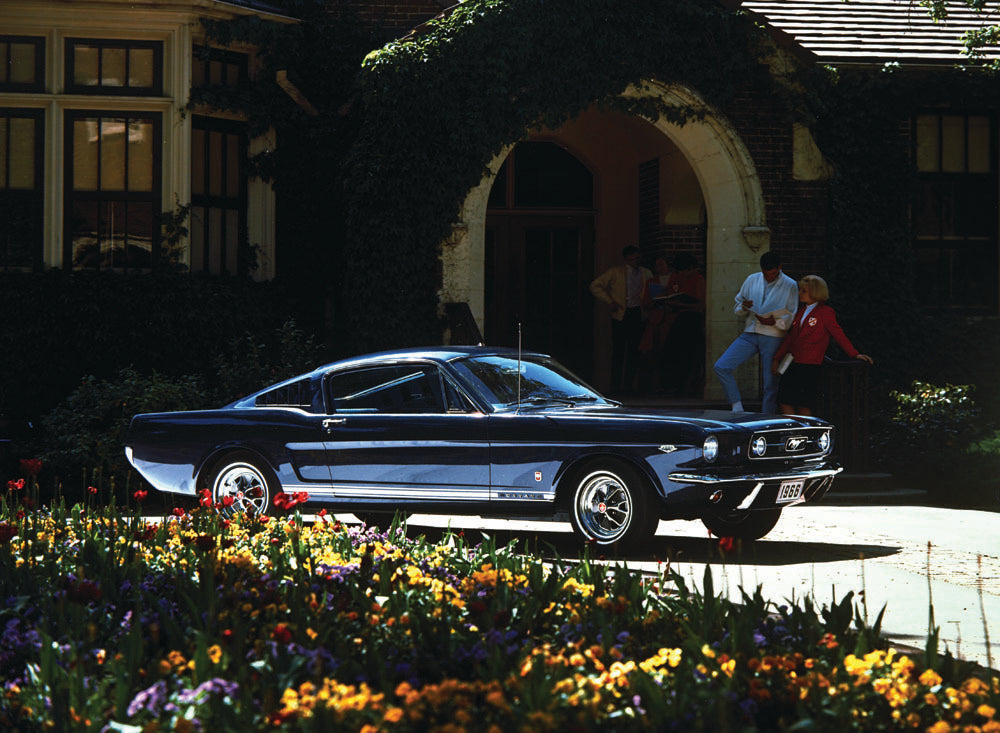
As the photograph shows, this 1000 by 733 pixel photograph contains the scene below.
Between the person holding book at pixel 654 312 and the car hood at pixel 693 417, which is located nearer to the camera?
the car hood at pixel 693 417

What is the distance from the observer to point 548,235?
2048cm

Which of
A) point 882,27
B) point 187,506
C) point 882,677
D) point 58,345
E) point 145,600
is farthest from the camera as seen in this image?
point 882,27

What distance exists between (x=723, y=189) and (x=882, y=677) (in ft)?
41.0

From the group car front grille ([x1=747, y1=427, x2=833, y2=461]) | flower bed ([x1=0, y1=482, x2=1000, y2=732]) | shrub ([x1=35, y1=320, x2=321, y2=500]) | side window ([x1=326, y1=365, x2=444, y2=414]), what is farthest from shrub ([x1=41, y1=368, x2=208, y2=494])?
flower bed ([x1=0, y1=482, x2=1000, y2=732])

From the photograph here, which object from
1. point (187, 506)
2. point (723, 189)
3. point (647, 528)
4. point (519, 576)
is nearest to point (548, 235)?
point (723, 189)

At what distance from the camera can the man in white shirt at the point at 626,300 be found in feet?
56.6

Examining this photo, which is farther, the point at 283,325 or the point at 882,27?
the point at 882,27

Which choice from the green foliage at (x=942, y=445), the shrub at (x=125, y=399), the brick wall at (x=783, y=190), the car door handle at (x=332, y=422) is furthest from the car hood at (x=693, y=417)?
the brick wall at (x=783, y=190)

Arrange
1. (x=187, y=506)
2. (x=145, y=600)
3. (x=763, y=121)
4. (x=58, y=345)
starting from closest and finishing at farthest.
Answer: (x=145, y=600) < (x=187, y=506) < (x=58, y=345) < (x=763, y=121)

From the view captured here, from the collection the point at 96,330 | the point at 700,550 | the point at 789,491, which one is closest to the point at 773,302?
the point at 789,491

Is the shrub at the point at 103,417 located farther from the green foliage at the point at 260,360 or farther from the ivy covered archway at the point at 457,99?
the ivy covered archway at the point at 457,99

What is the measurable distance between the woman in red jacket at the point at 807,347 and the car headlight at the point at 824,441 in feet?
11.0

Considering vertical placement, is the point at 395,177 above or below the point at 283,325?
above

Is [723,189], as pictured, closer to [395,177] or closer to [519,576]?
[395,177]
